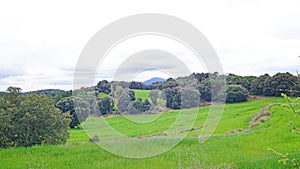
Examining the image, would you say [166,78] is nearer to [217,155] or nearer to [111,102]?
[111,102]

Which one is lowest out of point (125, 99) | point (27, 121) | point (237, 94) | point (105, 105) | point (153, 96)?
point (27, 121)

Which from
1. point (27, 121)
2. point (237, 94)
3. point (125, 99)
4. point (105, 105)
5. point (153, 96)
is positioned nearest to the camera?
point (125, 99)

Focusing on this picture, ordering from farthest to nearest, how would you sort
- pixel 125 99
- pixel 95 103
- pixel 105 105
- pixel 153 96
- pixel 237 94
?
pixel 237 94 < pixel 153 96 < pixel 95 103 < pixel 105 105 < pixel 125 99

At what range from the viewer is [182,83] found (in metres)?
11.4

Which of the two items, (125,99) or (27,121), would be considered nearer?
(125,99)

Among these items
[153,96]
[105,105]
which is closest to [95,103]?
[105,105]

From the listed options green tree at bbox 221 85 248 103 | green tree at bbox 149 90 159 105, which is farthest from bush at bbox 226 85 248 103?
green tree at bbox 149 90 159 105

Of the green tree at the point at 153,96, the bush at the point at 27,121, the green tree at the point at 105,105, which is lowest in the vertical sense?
the bush at the point at 27,121

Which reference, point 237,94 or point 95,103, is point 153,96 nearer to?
point 95,103

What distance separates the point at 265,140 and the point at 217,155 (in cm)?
703

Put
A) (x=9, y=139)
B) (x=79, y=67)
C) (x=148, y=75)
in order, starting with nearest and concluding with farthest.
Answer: (x=79, y=67), (x=148, y=75), (x=9, y=139)

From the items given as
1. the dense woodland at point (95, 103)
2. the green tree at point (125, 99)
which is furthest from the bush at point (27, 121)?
the green tree at point (125, 99)

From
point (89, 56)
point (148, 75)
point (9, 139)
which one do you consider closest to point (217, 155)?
point (148, 75)

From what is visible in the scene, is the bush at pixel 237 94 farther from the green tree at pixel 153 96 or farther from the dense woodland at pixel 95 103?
the green tree at pixel 153 96
